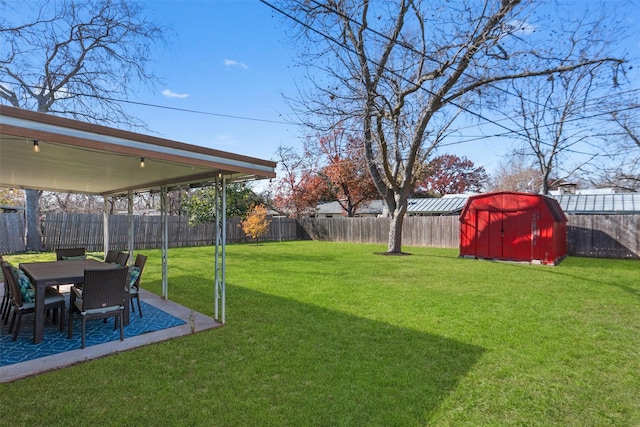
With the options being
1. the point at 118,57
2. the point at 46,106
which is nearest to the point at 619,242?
the point at 118,57

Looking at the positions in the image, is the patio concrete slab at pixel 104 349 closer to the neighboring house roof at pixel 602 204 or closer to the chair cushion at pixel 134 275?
the chair cushion at pixel 134 275

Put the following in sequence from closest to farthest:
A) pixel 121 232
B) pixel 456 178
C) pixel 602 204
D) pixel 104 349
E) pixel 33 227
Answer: pixel 104 349 < pixel 33 227 < pixel 121 232 < pixel 602 204 < pixel 456 178

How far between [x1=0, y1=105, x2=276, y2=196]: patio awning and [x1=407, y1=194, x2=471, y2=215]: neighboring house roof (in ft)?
61.3

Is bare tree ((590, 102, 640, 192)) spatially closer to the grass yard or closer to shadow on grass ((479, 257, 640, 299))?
shadow on grass ((479, 257, 640, 299))

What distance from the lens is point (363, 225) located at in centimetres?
1995

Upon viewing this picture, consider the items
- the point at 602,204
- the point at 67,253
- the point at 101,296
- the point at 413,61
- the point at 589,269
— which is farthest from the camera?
the point at 602,204

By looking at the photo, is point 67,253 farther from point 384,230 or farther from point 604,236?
point 604,236

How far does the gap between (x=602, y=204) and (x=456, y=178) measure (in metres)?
21.2

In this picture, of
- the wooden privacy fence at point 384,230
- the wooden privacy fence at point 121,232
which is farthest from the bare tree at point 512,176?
the wooden privacy fence at point 121,232

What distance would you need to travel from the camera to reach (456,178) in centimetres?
3875

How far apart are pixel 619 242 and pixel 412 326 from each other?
41.8 feet

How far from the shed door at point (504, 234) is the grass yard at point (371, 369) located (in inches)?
209

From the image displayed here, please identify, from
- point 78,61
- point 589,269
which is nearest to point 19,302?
point 589,269

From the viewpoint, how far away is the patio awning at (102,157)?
2783mm
